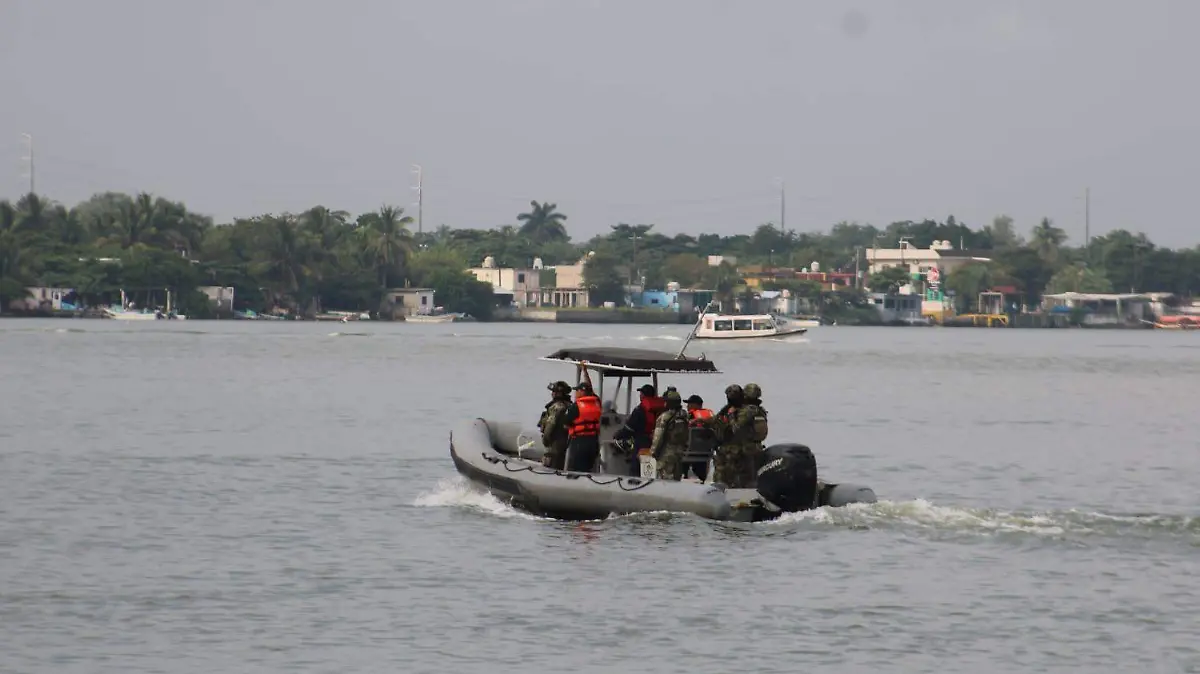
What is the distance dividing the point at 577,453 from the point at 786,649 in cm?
828

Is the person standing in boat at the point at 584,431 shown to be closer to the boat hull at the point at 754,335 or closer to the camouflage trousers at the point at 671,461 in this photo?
the camouflage trousers at the point at 671,461

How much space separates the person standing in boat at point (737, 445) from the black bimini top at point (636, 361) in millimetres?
1214

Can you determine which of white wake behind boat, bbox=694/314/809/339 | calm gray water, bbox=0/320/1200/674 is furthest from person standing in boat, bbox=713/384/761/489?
white wake behind boat, bbox=694/314/809/339

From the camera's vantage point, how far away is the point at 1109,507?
3678 cm

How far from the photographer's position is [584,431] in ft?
96.3

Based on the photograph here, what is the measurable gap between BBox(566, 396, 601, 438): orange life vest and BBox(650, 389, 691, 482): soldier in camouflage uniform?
3.67 feet

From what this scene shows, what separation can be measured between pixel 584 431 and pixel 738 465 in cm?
239

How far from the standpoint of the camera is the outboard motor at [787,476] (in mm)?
27984

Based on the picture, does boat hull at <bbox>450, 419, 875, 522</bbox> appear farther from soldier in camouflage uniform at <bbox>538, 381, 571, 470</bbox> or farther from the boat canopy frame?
the boat canopy frame

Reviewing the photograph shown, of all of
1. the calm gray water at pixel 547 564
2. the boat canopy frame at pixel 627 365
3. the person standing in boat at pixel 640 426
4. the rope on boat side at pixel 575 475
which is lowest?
the calm gray water at pixel 547 564

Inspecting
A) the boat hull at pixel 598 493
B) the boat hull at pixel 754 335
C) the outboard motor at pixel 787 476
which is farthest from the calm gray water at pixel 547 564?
the boat hull at pixel 754 335

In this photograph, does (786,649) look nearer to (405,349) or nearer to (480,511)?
(480,511)

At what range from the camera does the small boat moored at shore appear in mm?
27781

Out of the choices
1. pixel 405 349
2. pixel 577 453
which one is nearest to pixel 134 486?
pixel 577 453
